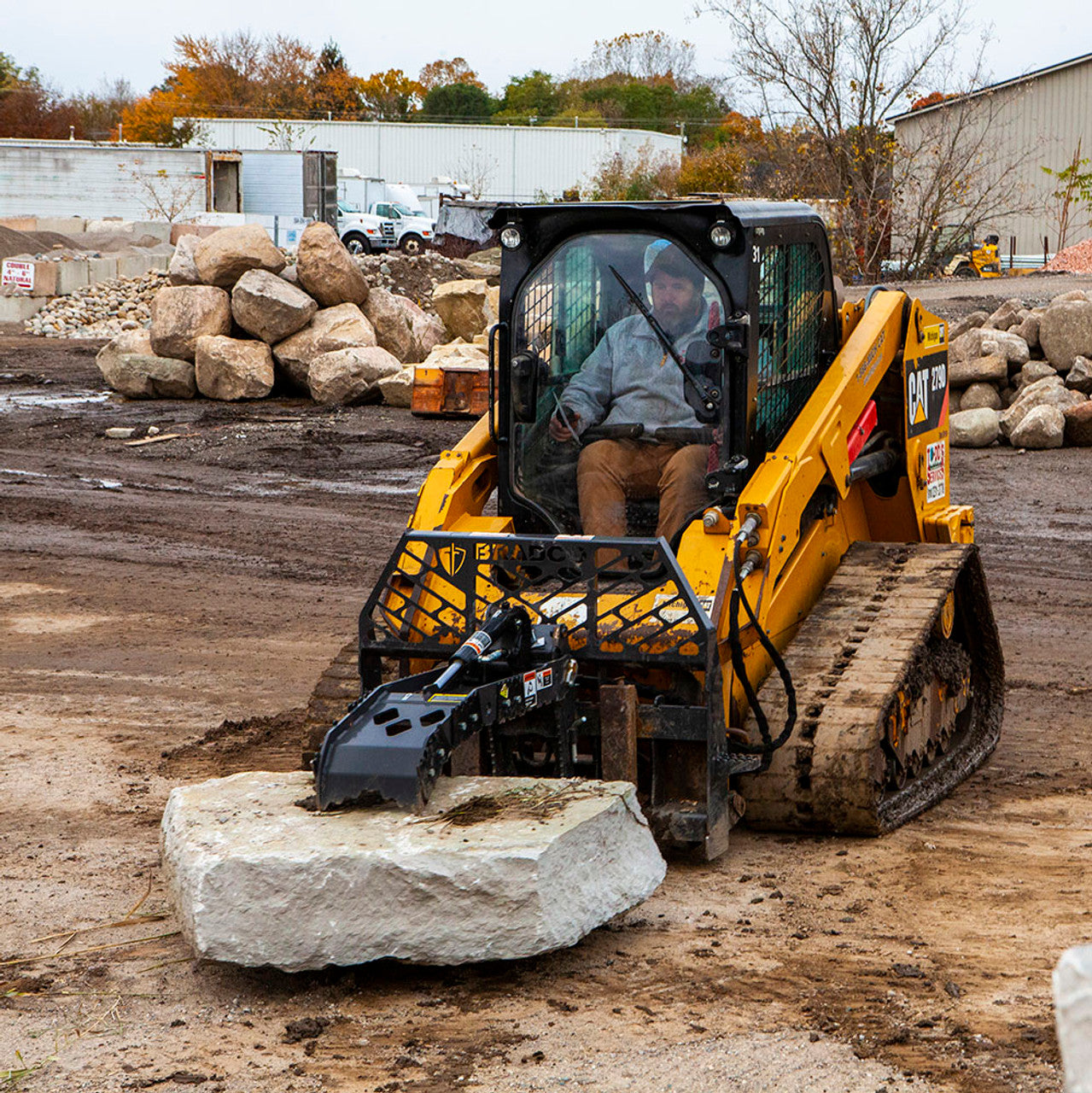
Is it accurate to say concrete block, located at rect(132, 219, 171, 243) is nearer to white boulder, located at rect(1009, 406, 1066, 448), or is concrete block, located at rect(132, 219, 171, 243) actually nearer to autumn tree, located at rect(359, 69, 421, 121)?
white boulder, located at rect(1009, 406, 1066, 448)

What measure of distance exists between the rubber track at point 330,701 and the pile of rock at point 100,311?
78.1 feet

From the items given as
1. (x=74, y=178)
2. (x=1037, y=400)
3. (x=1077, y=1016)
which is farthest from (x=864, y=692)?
(x=74, y=178)

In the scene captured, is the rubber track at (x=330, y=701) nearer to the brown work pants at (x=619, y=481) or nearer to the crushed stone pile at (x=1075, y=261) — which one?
the brown work pants at (x=619, y=481)

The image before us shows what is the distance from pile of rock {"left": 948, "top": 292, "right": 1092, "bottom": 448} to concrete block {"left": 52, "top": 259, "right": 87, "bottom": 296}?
66.7 ft

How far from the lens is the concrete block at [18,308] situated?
31.0 metres

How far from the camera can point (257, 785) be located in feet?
16.2

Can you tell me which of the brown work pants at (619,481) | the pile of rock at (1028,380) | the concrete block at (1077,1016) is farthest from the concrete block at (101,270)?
the concrete block at (1077,1016)

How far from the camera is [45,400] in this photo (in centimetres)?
2081

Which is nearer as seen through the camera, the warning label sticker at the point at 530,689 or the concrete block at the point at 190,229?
the warning label sticker at the point at 530,689

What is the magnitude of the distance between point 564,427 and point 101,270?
28.3 meters

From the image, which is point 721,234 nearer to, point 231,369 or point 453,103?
point 231,369

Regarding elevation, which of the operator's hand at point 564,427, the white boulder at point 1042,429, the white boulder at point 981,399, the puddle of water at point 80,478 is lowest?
the puddle of water at point 80,478

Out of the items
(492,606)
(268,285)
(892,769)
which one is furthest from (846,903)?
(268,285)

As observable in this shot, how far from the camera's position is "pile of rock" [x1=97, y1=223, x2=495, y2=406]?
19.8 m
